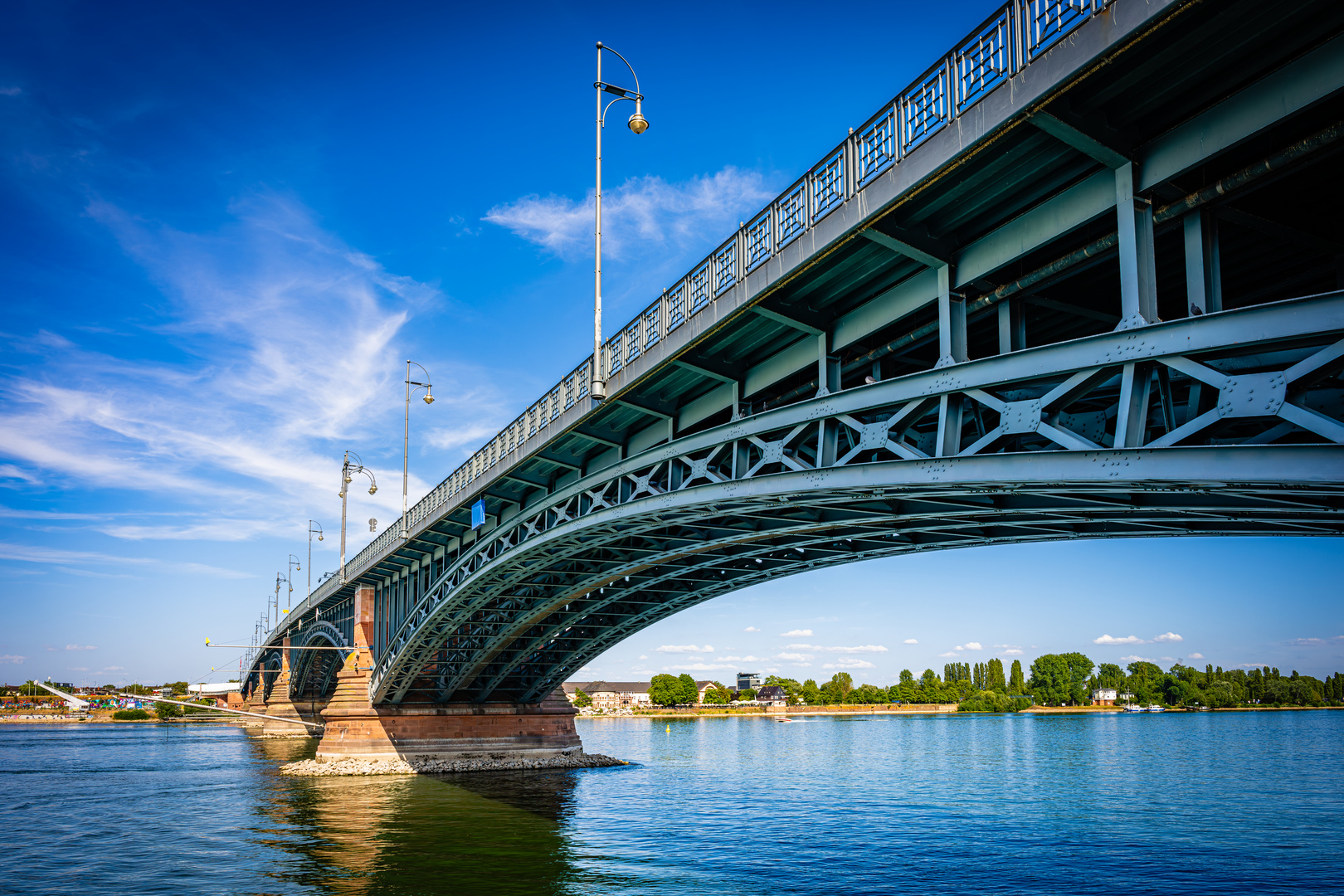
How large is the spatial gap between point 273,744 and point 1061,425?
82931mm

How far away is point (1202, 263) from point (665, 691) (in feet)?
572

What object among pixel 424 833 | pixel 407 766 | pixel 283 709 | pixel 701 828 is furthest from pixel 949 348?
pixel 283 709

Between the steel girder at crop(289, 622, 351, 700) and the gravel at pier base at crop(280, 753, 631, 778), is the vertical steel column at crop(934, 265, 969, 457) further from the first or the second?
the steel girder at crop(289, 622, 351, 700)

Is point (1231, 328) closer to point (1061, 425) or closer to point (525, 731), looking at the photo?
point (1061, 425)

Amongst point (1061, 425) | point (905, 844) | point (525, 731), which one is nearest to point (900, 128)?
point (1061, 425)

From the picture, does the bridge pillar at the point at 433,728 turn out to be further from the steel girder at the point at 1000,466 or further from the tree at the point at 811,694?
the tree at the point at 811,694

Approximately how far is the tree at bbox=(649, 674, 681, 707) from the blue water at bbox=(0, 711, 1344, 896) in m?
119

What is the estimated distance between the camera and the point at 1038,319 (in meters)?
15.2

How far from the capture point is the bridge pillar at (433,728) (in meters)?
46.2

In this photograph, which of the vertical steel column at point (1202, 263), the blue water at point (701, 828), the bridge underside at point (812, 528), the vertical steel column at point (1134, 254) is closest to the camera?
the vertical steel column at point (1202, 263)

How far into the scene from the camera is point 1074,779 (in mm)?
47125

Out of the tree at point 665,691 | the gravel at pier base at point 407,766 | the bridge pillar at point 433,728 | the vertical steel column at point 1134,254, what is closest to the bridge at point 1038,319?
the vertical steel column at point 1134,254

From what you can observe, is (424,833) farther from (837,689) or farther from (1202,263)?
(837,689)

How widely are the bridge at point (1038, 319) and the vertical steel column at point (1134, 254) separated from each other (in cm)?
3
